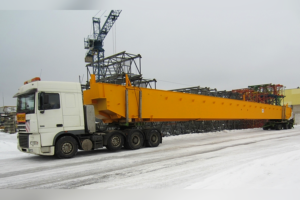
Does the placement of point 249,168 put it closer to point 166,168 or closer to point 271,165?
point 271,165

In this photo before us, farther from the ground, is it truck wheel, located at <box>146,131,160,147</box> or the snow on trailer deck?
truck wheel, located at <box>146,131,160,147</box>

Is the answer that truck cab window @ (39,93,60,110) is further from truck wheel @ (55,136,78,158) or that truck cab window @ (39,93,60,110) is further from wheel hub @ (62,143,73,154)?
wheel hub @ (62,143,73,154)

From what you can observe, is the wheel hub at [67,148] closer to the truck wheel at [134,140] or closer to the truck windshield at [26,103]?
the truck windshield at [26,103]

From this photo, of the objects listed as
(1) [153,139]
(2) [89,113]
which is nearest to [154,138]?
(1) [153,139]

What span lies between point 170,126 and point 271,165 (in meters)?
14.9

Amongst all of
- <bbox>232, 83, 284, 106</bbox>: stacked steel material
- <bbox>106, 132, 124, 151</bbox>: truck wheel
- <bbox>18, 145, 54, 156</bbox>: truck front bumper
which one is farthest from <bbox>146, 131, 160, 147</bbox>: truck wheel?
<bbox>232, 83, 284, 106</bbox>: stacked steel material

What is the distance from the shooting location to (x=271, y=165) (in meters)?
7.28

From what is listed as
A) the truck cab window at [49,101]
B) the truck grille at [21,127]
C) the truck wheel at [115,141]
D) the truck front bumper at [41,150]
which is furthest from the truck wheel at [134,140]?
the truck grille at [21,127]

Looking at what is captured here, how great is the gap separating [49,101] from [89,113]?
5.95ft

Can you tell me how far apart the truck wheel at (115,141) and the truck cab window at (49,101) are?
2.94 meters

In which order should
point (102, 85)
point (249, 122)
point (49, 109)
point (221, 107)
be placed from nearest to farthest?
1. point (49, 109)
2. point (102, 85)
3. point (221, 107)
4. point (249, 122)

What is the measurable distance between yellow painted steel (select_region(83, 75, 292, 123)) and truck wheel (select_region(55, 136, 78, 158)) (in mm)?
2229

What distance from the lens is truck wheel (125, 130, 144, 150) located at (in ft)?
39.1

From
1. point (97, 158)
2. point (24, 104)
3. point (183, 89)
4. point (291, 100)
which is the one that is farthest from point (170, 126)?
point (291, 100)
